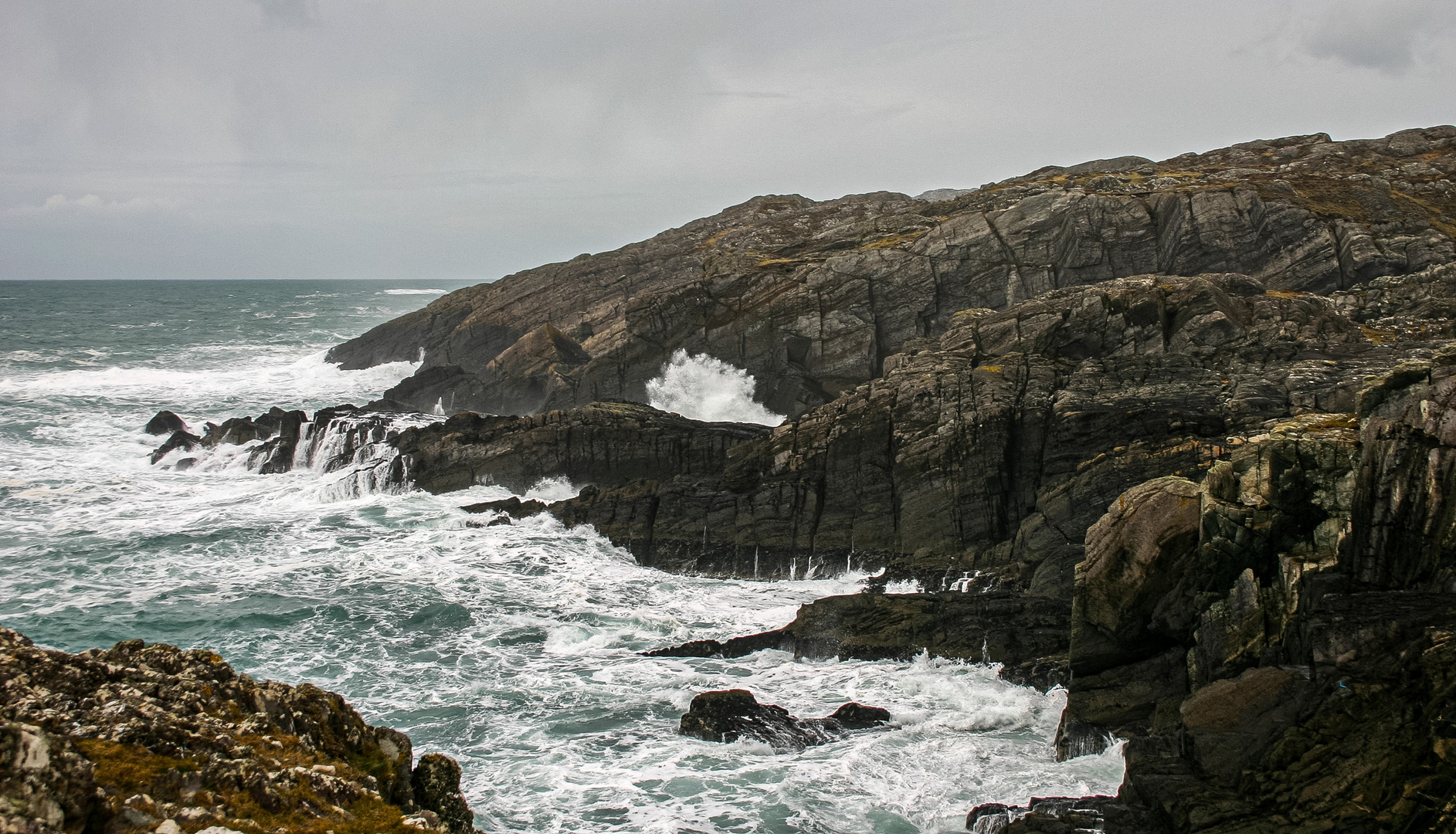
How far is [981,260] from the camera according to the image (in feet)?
184

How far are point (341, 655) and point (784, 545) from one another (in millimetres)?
16462

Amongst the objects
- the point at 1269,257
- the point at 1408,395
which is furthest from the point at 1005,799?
the point at 1269,257

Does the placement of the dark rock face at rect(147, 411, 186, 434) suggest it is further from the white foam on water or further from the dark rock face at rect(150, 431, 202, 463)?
the white foam on water

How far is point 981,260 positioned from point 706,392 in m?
18.7

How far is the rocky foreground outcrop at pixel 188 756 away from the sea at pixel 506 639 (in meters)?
6.60

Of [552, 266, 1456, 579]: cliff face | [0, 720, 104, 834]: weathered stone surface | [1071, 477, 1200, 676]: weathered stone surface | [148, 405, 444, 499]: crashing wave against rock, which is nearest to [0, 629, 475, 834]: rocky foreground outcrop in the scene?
[0, 720, 104, 834]: weathered stone surface

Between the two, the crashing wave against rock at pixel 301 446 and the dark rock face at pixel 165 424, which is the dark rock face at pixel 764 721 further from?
the dark rock face at pixel 165 424

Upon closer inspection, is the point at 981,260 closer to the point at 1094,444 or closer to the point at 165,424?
the point at 1094,444

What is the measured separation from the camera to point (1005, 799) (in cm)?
1978

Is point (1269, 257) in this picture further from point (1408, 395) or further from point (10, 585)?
point (10, 585)

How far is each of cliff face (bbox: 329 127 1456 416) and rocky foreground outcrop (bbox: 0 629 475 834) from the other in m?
36.1

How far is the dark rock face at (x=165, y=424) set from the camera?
198 feet

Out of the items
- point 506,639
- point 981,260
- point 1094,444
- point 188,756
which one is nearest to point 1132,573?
point 1094,444

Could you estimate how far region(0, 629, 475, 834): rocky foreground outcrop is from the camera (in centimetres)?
965
